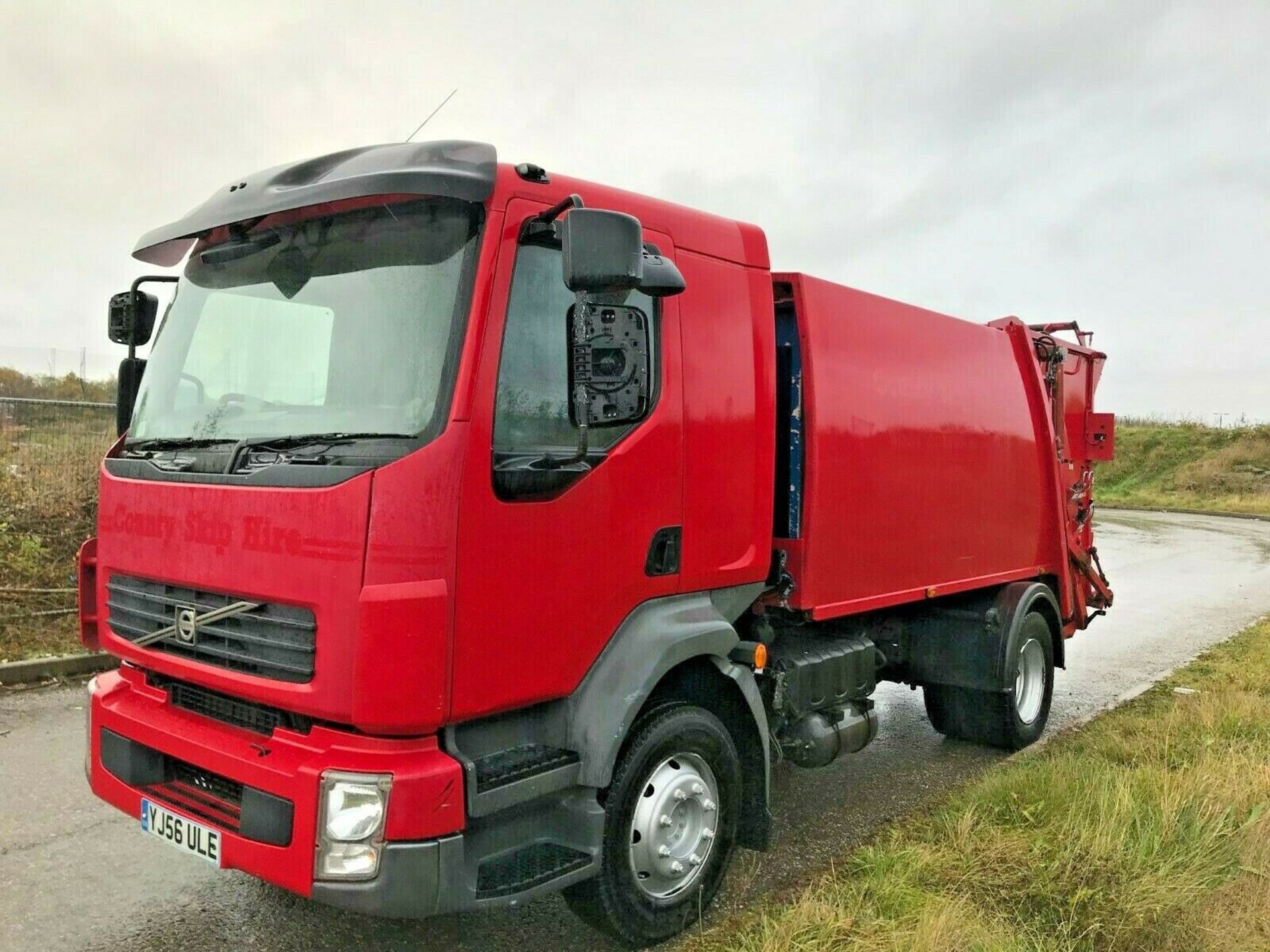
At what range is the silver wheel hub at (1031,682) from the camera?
5996 millimetres

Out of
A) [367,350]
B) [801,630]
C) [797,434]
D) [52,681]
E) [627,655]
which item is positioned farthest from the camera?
[52,681]

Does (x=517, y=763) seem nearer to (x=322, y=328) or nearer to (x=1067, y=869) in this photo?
(x=322, y=328)

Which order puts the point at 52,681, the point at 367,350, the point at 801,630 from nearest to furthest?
the point at 367,350 → the point at 801,630 → the point at 52,681

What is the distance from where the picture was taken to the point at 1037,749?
235 inches

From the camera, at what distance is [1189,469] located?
42188mm

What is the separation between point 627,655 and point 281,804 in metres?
1.14

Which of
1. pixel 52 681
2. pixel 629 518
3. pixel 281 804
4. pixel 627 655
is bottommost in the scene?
pixel 52 681

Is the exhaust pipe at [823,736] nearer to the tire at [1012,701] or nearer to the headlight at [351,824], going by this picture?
the tire at [1012,701]

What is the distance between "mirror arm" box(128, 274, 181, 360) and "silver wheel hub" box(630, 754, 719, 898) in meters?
2.63

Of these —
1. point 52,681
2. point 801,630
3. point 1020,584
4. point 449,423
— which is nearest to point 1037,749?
point 1020,584

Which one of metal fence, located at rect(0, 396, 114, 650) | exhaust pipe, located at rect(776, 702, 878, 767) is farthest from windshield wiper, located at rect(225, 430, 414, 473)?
metal fence, located at rect(0, 396, 114, 650)

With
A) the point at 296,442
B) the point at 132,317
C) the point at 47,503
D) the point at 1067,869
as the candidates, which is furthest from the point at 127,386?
the point at 47,503

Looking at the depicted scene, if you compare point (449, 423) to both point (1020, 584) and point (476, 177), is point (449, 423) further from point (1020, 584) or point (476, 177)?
point (1020, 584)

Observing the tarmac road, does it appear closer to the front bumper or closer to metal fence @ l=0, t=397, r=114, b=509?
the front bumper
